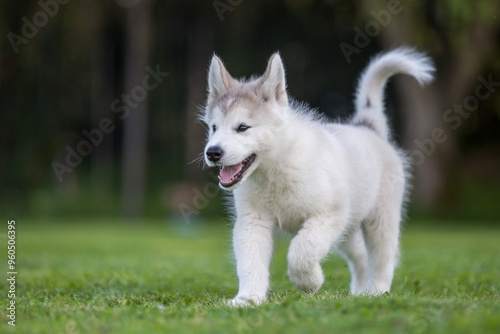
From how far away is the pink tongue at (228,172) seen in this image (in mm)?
5480

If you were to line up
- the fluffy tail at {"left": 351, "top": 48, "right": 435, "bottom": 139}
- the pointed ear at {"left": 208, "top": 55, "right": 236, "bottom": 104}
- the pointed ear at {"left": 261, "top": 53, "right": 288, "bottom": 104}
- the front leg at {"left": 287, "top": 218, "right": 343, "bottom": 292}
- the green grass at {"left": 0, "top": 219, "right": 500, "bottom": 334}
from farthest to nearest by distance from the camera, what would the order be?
1. the fluffy tail at {"left": 351, "top": 48, "right": 435, "bottom": 139}
2. the pointed ear at {"left": 208, "top": 55, "right": 236, "bottom": 104}
3. the pointed ear at {"left": 261, "top": 53, "right": 288, "bottom": 104}
4. the front leg at {"left": 287, "top": 218, "right": 343, "bottom": 292}
5. the green grass at {"left": 0, "top": 219, "right": 500, "bottom": 334}

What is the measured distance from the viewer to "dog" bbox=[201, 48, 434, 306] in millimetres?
5402

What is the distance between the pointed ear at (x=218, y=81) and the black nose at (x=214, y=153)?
32.8 inches

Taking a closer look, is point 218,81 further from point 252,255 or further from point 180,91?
point 180,91

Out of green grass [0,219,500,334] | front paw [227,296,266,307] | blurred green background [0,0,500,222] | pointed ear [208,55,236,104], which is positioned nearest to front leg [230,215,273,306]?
front paw [227,296,266,307]

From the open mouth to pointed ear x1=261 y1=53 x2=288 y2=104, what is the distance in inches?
23.6

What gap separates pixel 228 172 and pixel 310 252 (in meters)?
0.88

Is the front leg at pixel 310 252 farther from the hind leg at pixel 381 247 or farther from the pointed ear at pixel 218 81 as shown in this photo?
the pointed ear at pixel 218 81

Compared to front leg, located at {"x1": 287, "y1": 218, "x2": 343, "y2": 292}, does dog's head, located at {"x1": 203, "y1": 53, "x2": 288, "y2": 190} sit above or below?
above

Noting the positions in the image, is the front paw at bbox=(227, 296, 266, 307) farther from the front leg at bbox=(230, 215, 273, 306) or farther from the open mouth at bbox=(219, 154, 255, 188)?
the open mouth at bbox=(219, 154, 255, 188)

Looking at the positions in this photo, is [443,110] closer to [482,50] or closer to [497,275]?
[482,50]

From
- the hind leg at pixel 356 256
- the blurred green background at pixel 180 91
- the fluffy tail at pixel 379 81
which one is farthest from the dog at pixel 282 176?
the blurred green background at pixel 180 91

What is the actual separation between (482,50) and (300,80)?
8.08 metres

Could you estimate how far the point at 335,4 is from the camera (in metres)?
21.5
